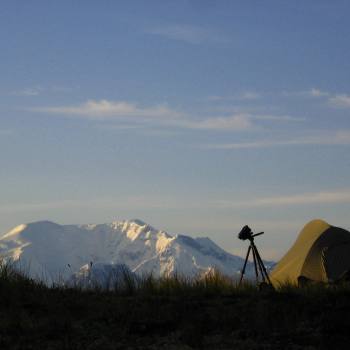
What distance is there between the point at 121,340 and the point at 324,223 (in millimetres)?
19484

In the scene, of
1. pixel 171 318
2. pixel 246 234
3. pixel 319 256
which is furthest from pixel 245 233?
pixel 171 318

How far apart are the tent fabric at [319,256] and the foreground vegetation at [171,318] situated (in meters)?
9.83

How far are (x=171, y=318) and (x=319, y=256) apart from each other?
15.5 metres

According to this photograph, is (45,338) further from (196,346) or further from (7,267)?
(7,267)

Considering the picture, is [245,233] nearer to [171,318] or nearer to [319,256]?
[319,256]

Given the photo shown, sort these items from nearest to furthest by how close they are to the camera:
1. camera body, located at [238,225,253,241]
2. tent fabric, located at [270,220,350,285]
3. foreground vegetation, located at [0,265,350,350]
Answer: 1. foreground vegetation, located at [0,265,350,350]
2. camera body, located at [238,225,253,241]
3. tent fabric, located at [270,220,350,285]

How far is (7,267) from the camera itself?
883 inches

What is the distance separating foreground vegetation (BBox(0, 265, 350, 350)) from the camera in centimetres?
1592

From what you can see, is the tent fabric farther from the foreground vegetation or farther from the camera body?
the foreground vegetation

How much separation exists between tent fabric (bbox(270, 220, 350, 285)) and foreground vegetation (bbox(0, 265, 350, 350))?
9.83 metres

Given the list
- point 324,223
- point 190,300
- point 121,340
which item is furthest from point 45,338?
point 324,223

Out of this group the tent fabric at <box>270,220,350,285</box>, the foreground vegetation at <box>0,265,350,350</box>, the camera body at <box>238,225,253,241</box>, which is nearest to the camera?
the foreground vegetation at <box>0,265,350,350</box>

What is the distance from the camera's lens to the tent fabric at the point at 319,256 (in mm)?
31219

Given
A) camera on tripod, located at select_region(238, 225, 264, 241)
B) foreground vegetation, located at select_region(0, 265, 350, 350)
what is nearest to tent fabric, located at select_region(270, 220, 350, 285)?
camera on tripod, located at select_region(238, 225, 264, 241)
